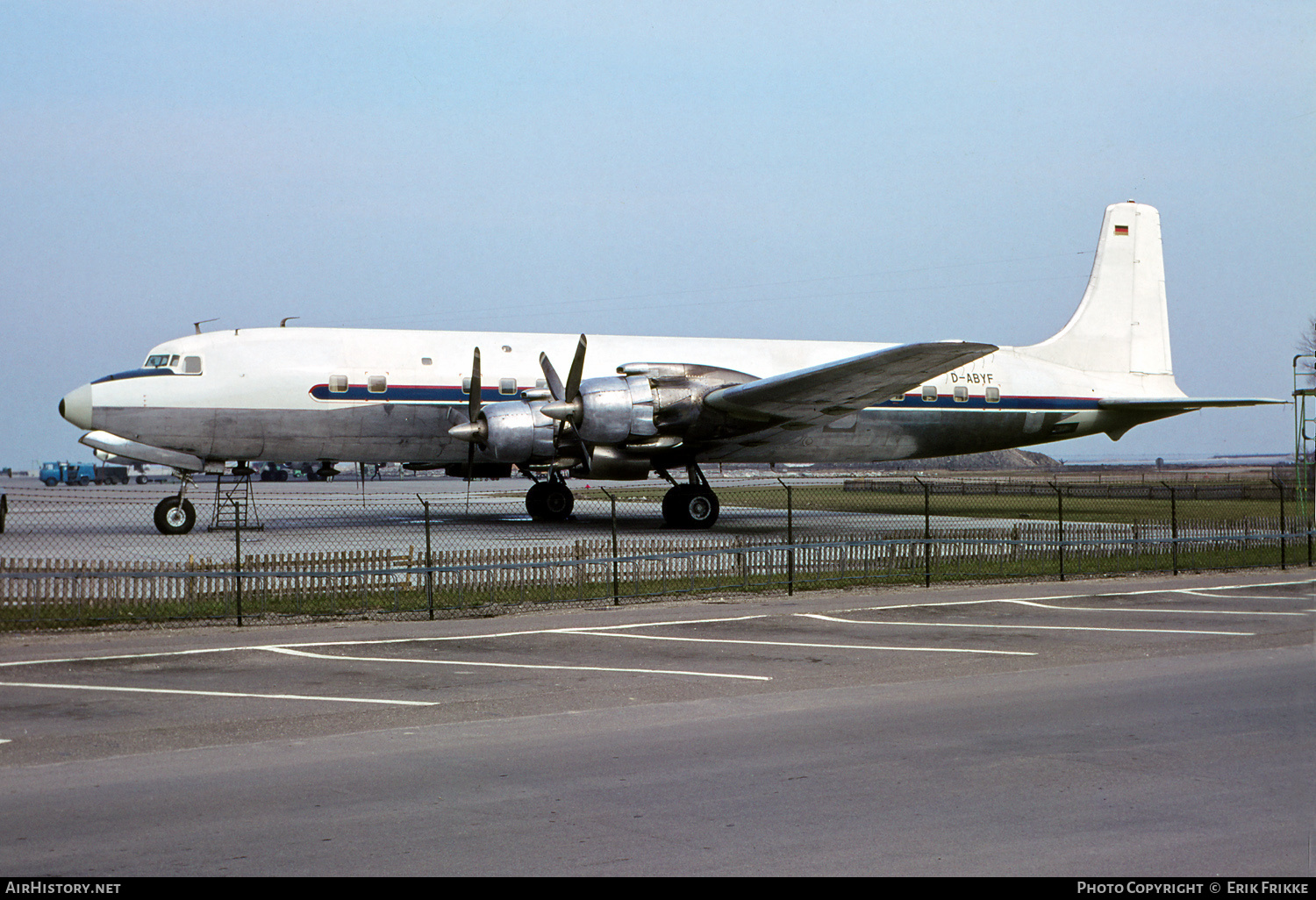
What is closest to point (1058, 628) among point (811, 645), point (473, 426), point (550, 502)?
point (811, 645)

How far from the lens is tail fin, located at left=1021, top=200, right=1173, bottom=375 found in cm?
3344

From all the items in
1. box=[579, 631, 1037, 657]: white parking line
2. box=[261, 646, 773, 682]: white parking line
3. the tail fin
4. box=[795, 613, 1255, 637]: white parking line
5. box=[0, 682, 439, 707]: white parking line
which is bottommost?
box=[795, 613, 1255, 637]: white parking line

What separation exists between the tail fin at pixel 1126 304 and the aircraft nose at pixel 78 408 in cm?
2532

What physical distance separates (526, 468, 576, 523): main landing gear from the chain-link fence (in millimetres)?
510

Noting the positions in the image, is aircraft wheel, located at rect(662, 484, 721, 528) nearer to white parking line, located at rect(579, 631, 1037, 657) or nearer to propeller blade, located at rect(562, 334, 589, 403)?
propeller blade, located at rect(562, 334, 589, 403)

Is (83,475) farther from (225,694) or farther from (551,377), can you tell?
(225,694)

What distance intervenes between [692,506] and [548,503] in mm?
4496

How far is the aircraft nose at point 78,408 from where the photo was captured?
24031 millimetres

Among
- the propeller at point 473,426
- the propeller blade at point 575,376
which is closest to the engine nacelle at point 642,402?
the propeller blade at point 575,376

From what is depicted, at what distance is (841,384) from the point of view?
2444 cm

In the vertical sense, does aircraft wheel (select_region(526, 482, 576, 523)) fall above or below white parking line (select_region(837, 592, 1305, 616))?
above

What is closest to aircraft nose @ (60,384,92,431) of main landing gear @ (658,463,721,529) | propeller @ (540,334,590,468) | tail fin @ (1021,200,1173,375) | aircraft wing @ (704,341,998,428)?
propeller @ (540,334,590,468)

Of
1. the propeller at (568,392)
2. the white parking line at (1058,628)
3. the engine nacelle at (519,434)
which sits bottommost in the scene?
the white parking line at (1058,628)

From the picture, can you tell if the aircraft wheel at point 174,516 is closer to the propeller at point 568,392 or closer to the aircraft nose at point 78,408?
the aircraft nose at point 78,408
